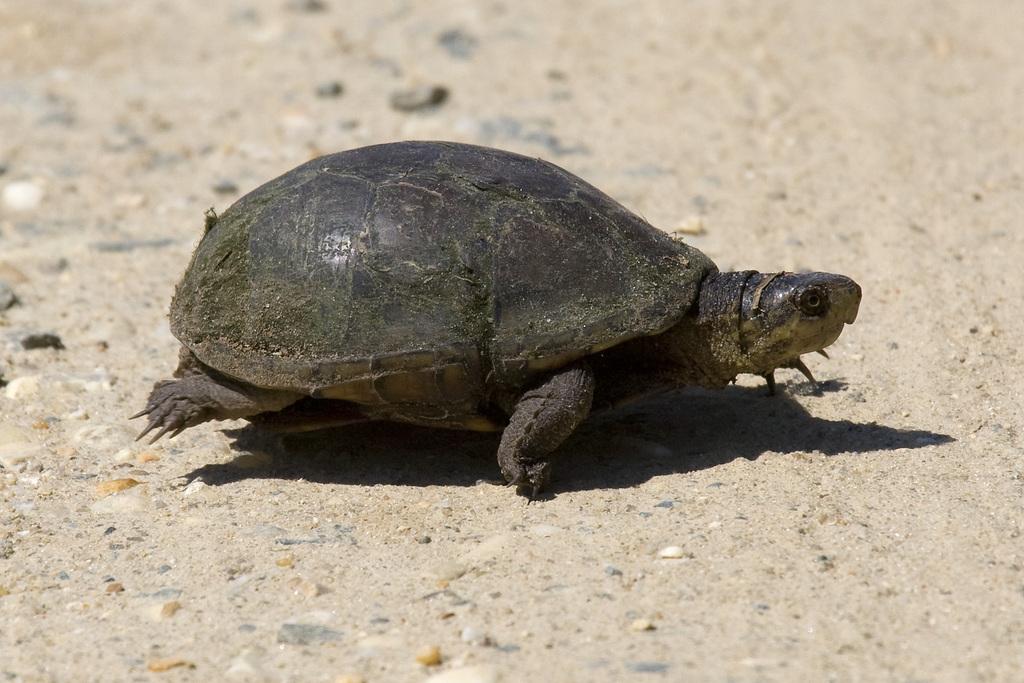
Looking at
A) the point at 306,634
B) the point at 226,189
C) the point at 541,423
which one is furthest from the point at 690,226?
the point at 306,634

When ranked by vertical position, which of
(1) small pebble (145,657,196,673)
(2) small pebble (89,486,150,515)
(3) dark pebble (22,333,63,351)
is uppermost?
(1) small pebble (145,657,196,673)

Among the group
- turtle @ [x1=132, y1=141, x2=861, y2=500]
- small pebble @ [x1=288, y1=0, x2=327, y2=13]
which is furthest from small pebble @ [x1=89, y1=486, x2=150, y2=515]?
small pebble @ [x1=288, y1=0, x2=327, y2=13]

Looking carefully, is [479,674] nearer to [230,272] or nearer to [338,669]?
[338,669]

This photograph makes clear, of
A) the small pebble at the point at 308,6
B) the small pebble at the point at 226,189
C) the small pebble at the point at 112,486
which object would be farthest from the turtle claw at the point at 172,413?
the small pebble at the point at 308,6

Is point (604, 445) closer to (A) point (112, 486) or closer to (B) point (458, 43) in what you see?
(A) point (112, 486)

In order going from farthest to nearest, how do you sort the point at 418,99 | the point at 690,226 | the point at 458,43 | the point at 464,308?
1. the point at 458,43
2. the point at 418,99
3. the point at 690,226
4. the point at 464,308

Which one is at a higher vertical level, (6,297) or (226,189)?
(226,189)

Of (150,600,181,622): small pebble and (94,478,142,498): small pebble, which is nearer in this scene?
(150,600,181,622): small pebble

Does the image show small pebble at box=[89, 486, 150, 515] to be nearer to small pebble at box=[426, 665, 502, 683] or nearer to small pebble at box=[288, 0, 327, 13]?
small pebble at box=[426, 665, 502, 683]
